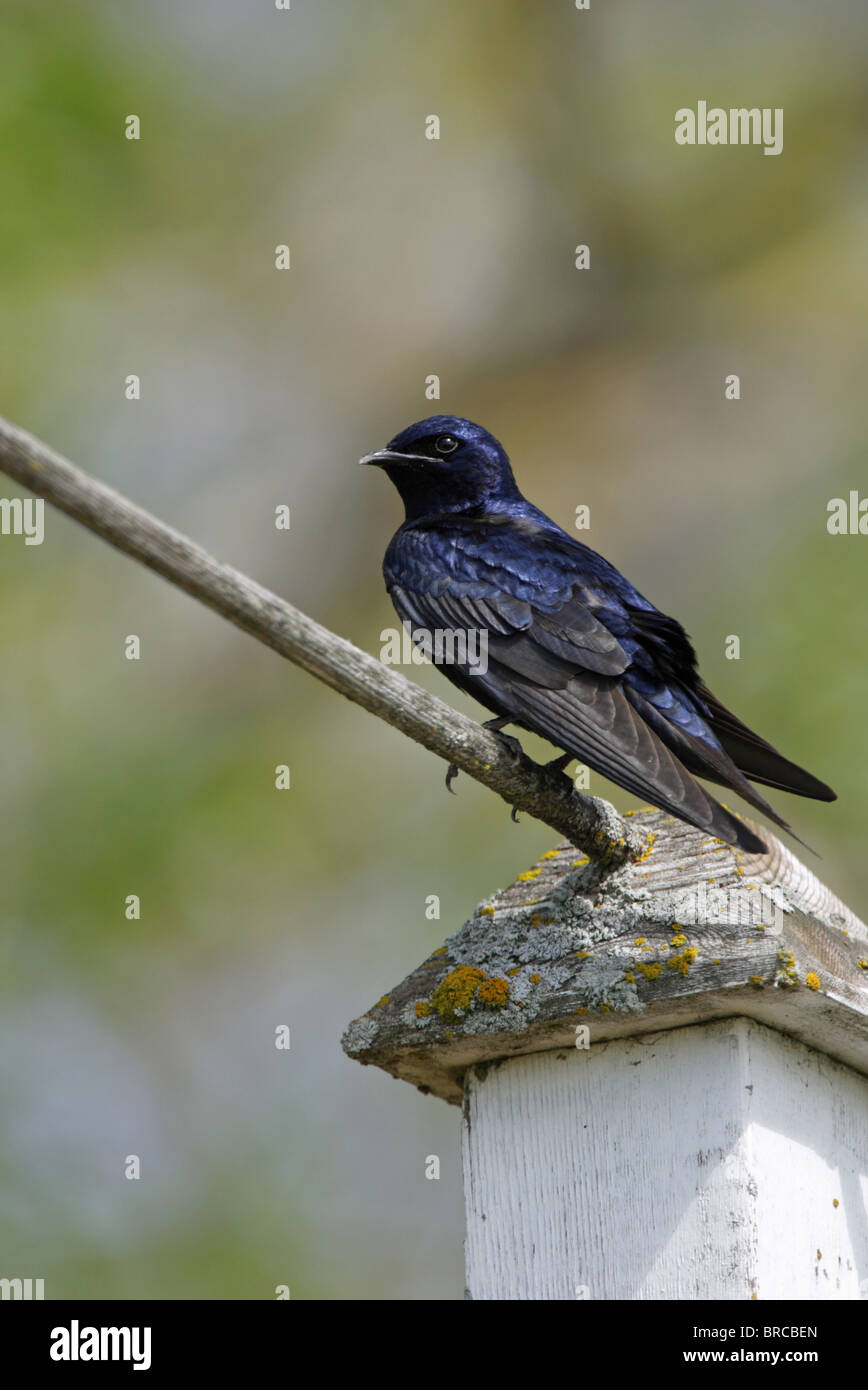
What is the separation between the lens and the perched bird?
8.79 feet

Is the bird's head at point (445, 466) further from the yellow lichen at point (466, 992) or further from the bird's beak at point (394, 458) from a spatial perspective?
the yellow lichen at point (466, 992)

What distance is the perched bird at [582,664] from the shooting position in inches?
105

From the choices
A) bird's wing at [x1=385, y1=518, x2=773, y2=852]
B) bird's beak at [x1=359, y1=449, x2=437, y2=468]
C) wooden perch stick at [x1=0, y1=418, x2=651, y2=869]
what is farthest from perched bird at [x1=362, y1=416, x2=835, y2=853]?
bird's beak at [x1=359, y1=449, x2=437, y2=468]

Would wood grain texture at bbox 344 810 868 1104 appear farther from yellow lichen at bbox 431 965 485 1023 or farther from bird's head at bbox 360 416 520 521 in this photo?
bird's head at bbox 360 416 520 521

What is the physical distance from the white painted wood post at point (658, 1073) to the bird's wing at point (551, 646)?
18cm

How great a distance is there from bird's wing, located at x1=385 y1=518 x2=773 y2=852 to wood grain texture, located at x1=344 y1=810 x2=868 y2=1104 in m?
0.16

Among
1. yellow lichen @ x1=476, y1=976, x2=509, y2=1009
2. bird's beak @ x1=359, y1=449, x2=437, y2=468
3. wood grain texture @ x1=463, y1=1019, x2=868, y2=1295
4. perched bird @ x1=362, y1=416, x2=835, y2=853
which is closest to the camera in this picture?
wood grain texture @ x1=463, y1=1019, x2=868, y2=1295

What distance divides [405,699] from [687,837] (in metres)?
0.77

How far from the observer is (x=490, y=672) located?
3006mm

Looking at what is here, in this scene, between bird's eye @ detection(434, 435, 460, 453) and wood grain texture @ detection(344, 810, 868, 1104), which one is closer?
wood grain texture @ detection(344, 810, 868, 1104)

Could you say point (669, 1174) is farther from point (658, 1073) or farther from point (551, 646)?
point (551, 646)

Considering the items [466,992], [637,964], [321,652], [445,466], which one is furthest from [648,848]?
[445,466]
